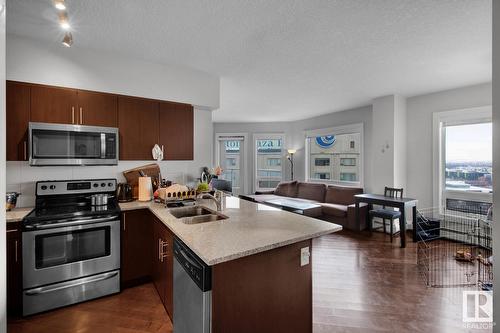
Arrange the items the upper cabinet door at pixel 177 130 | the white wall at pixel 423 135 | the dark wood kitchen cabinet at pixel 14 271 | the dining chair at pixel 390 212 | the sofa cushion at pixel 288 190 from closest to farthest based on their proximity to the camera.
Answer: the dark wood kitchen cabinet at pixel 14 271 → the upper cabinet door at pixel 177 130 → the dining chair at pixel 390 212 → the white wall at pixel 423 135 → the sofa cushion at pixel 288 190

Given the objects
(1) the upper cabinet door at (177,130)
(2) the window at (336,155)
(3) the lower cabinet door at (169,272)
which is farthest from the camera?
(2) the window at (336,155)

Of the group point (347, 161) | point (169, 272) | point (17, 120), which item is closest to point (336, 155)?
point (347, 161)

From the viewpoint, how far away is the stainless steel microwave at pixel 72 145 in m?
2.39

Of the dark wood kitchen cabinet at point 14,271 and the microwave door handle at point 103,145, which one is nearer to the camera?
the dark wood kitchen cabinet at point 14,271

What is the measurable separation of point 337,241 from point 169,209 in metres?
2.99

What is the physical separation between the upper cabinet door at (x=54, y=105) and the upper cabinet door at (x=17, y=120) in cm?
6

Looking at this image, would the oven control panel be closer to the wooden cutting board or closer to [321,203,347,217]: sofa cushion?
the wooden cutting board

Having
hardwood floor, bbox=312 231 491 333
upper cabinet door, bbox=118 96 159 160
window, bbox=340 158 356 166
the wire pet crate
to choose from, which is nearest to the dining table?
the wire pet crate

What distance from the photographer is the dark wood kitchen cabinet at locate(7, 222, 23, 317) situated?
6.73 feet

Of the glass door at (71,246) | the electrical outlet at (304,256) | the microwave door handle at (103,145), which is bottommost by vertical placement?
the glass door at (71,246)

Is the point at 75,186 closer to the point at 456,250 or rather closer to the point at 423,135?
the point at 456,250

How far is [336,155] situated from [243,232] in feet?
17.0

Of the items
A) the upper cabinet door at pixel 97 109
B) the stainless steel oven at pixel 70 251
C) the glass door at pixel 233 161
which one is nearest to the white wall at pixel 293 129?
the glass door at pixel 233 161

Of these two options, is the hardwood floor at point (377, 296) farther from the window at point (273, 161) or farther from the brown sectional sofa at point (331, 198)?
the window at point (273, 161)
